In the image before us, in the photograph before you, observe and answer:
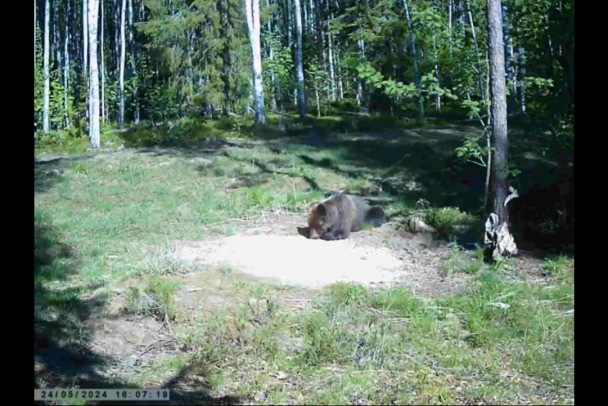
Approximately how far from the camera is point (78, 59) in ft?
23.7

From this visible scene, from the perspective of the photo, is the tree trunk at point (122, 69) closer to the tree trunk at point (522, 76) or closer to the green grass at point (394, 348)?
the tree trunk at point (522, 76)

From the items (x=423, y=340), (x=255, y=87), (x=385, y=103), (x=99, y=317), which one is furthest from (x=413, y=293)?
(x=385, y=103)

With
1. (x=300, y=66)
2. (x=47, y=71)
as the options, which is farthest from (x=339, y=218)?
(x=300, y=66)

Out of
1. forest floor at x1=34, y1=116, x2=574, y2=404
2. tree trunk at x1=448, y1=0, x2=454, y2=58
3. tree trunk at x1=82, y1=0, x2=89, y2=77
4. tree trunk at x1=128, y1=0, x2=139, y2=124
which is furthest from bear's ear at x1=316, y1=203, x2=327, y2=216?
tree trunk at x1=128, y1=0, x2=139, y2=124

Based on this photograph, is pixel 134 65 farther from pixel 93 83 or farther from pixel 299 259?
pixel 299 259

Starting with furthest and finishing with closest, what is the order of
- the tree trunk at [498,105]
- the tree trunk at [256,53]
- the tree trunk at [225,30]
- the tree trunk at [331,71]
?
the tree trunk at [331,71] < the tree trunk at [256,53] < the tree trunk at [225,30] < the tree trunk at [498,105]

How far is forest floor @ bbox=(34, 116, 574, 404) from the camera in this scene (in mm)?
2771

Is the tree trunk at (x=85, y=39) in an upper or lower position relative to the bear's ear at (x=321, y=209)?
upper

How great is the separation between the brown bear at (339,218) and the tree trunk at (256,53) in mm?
2097

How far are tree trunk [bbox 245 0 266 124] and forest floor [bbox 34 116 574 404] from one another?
6.18ft

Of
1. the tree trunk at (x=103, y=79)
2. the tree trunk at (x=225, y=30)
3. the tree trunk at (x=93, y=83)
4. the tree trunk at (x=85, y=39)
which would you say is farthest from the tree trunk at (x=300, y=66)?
the tree trunk at (x=225, y=30)

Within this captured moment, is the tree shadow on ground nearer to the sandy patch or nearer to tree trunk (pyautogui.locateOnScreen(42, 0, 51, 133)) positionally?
the sandy patch

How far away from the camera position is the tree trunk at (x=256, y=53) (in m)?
6.42

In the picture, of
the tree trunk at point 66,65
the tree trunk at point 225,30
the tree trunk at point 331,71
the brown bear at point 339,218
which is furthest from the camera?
the tree trunk at point 331,71
